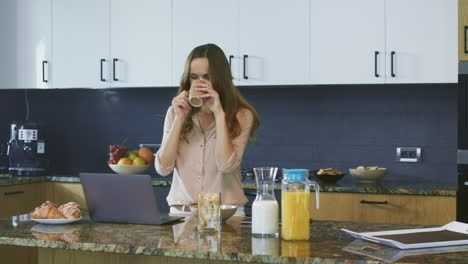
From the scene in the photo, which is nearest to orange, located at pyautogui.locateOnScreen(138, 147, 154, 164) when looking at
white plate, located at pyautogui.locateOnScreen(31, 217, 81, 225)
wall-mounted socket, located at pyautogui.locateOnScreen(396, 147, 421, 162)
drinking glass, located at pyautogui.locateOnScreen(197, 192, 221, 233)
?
wall-mounted socket, located at pyautogui.locateOnScreen(396, 147, 421, 162)

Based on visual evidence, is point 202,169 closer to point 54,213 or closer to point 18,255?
point 54,213

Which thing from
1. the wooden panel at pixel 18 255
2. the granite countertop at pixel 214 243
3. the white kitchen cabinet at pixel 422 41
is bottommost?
the wooden panel at pixel 18 255

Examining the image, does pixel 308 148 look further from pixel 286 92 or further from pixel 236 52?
pixel 236 52

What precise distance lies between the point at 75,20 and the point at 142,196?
8.99ft

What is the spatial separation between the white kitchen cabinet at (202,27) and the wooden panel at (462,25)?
1349 mm

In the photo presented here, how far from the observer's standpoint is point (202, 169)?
2732mm

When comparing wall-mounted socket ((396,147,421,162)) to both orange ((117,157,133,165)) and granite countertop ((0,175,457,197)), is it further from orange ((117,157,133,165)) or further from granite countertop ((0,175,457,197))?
orange ((117,157,133,165))

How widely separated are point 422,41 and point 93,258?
2.50 m

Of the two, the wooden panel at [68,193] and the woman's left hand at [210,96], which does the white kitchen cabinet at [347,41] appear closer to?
the woman's left hand at [210,96]

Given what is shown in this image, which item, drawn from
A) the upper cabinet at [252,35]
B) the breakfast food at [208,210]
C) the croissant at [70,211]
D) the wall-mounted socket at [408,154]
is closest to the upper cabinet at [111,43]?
the upper cabinet at [252,35]

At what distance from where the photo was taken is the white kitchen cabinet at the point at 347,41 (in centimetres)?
394

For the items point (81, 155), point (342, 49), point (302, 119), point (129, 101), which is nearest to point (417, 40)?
point (342, 49)

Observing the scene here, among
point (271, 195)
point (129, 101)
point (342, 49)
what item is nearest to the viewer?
point (271, 195)

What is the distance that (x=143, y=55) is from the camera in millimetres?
4422
